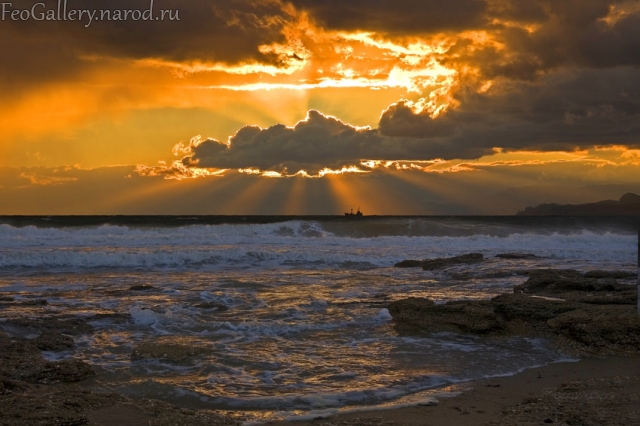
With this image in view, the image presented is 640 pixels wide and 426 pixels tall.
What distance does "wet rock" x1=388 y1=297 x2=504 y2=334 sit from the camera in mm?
10398

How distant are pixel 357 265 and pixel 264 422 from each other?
1843cm

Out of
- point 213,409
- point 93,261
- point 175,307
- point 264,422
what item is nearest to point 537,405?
point 264,422

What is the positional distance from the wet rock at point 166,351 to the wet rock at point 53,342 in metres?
1.18

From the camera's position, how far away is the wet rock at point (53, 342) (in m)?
8.98

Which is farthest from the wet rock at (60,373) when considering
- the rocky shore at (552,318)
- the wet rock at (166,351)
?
the rocky shore at (552,318)

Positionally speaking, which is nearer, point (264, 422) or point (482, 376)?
point (264, 422)

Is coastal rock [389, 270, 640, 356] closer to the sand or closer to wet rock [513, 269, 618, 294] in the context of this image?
wet rock [513, 269, 618, 294]

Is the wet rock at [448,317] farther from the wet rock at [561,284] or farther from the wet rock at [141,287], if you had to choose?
the wet rock at [141,287]

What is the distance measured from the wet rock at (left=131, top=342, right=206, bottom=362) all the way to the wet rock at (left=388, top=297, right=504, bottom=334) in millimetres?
3841

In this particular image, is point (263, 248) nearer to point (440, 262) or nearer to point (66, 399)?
point (440, 262)

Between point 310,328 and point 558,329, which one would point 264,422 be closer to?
point 310,328

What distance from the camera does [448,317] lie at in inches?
422

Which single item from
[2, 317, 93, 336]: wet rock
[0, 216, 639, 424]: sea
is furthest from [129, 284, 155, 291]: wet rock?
[2, 317, 93, 336]: wet rock

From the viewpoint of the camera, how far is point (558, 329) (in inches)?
390
